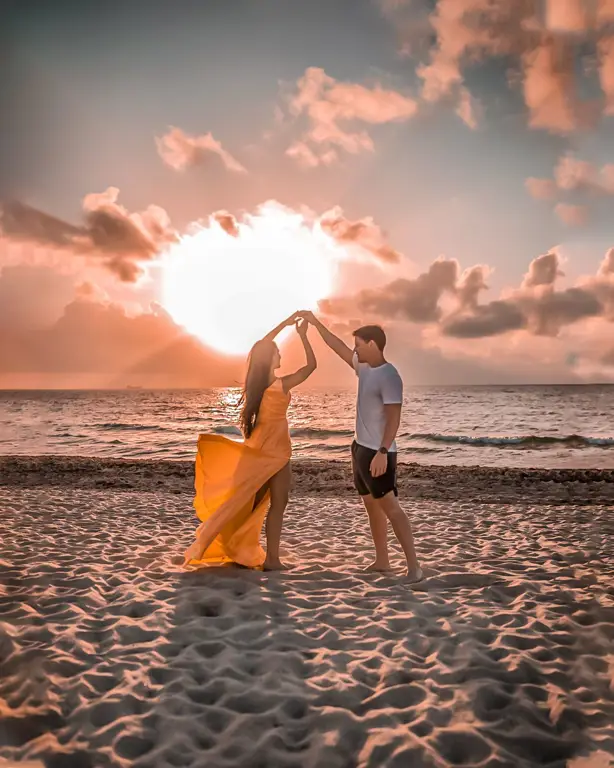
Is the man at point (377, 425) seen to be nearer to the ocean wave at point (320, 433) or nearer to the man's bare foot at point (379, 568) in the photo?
the man's bare foot at point (379, 568)

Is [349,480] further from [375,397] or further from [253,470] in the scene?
[375,397]

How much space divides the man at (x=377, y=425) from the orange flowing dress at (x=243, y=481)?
0.81 meters

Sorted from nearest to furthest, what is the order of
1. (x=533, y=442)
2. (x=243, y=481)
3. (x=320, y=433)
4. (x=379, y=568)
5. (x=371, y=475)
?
(x=371, y=475) → (x=243, y=481) → (x=379, y=568) → (x=533, y=442) → (x=320, y=433)

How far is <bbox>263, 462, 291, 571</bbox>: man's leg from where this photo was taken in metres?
5.79

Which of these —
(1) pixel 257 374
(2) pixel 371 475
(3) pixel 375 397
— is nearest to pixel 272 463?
(1) pixel 257 374

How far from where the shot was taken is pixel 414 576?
219 inches

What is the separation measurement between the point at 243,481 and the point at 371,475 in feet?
4.43

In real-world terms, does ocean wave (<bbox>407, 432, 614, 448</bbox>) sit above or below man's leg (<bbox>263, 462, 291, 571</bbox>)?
below

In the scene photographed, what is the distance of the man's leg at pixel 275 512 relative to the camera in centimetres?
→ 579

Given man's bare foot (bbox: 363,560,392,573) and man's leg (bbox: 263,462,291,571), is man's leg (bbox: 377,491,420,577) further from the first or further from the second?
man's leg (bbox: 263,462,291,571)

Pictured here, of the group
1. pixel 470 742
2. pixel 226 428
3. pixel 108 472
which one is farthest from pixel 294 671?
pixel 226 428

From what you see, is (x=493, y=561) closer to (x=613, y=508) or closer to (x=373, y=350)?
(x=373, y=350)

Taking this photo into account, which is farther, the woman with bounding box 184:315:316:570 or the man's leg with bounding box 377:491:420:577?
the woman with bounding box 184:315:316:570

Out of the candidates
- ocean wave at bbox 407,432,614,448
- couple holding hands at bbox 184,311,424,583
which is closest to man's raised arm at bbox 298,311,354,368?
couple holding hands at bbox 184,311,424,583
